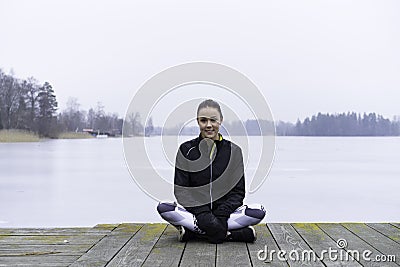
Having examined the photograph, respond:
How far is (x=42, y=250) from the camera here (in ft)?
6.62

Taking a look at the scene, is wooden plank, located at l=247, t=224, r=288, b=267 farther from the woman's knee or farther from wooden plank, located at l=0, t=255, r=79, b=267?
wooden plank, located at l=0, t=255, r=79, b=267

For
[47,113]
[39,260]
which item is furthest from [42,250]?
[47,113]

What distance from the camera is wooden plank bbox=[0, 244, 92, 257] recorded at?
6.44 feet

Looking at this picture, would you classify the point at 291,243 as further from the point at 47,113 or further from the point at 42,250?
the point at 47,113

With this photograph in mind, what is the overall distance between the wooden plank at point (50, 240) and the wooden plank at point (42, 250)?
0.06 meters

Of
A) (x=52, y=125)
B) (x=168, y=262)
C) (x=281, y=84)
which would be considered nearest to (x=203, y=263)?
(x=168, y=262)

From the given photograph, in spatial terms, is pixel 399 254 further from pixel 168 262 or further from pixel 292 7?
pixel 292 7

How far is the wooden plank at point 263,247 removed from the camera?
1790 mm

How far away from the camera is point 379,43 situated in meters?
11.3

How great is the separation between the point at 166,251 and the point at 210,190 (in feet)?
1.18

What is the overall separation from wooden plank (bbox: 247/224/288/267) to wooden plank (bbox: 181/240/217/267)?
5.8 inches

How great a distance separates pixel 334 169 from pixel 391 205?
3.20 m

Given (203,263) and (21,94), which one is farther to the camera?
(21,94)

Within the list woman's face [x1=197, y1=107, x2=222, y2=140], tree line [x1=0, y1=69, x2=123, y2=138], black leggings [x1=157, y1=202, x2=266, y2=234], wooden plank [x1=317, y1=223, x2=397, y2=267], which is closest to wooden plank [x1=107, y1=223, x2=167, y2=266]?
black leggings [x1=157, y1=202, x2=266, y2=234]
